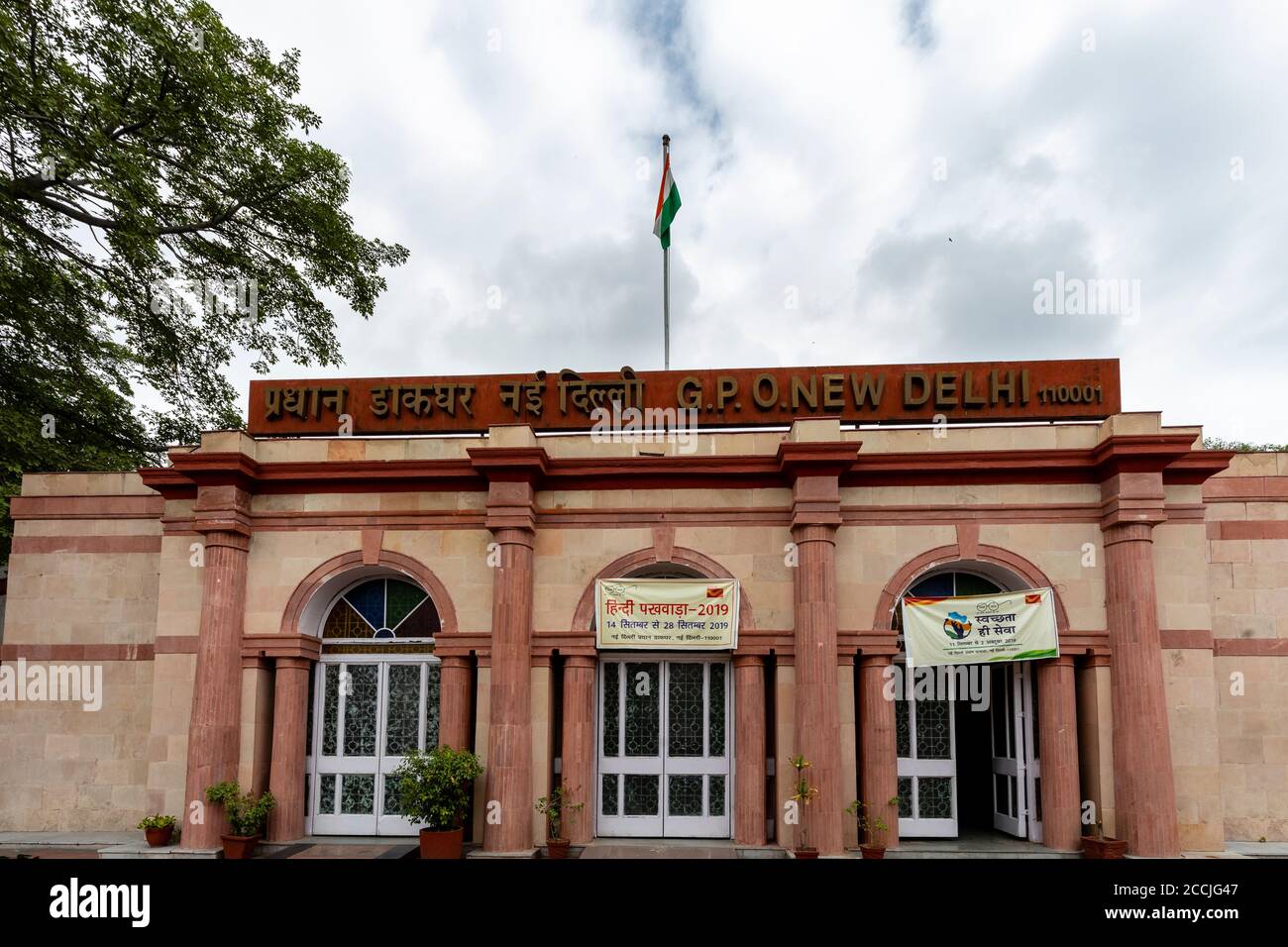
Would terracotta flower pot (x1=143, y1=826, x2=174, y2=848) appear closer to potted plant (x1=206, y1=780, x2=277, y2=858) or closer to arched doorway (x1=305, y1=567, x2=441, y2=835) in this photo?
potted plant (x1=206, y1=780, x2=277, y2=858)

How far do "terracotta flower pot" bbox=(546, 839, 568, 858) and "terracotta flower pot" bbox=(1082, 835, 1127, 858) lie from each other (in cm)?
734

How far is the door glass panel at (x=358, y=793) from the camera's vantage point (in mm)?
14969

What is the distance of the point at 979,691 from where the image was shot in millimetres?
15938

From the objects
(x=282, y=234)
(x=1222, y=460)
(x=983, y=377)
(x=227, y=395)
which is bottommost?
(x=1222, y=460)

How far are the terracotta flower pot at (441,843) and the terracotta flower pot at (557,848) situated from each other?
4.14 feet

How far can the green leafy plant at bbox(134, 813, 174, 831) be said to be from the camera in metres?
14.0

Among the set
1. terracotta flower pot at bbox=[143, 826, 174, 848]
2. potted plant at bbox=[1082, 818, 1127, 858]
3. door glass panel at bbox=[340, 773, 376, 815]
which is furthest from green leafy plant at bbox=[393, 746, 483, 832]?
potted plant at bbox=[1082, 818, 1127, 858]

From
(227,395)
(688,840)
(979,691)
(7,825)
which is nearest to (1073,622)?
(979,691)

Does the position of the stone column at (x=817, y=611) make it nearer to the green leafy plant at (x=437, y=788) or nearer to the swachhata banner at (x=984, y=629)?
the swachhata banner at (x=984, y=629)

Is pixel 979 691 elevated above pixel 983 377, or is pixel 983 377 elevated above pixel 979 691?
pixel 983 377

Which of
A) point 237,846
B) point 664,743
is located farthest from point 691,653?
point 237,846
